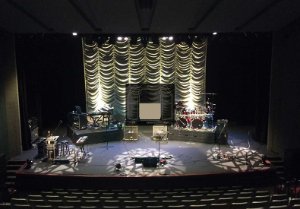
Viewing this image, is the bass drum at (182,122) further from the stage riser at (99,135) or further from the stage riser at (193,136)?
the stage riser at (99,135)

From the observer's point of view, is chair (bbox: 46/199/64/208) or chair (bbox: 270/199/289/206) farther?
chair (bbox: 46/199/64/208)

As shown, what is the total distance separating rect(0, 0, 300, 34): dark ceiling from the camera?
21.4 feet

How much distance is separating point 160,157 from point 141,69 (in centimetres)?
504

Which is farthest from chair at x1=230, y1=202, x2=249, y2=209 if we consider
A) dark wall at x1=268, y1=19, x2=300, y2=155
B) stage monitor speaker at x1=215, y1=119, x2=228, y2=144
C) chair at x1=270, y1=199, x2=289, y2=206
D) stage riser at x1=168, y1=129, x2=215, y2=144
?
stage riser at x1=168, y1=129, x2=215, y2=144

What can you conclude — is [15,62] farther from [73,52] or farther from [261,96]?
[261,96]

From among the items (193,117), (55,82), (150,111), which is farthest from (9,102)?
(193,117)

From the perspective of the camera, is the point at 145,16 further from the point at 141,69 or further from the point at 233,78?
the point at 233,78

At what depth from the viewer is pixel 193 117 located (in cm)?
1264

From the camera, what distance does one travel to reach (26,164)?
9344 mm

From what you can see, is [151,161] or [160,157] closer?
[151,161]

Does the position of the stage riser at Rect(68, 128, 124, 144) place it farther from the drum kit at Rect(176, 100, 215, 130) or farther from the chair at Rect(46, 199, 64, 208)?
the chair at Rect(46, 199, 64, 208)

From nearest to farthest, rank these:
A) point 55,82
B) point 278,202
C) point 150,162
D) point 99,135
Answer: point 278,202, point 150,162, point 99,135, point 55,82

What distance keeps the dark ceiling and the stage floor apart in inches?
156

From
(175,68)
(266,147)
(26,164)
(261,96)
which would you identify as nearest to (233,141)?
(266,147)
